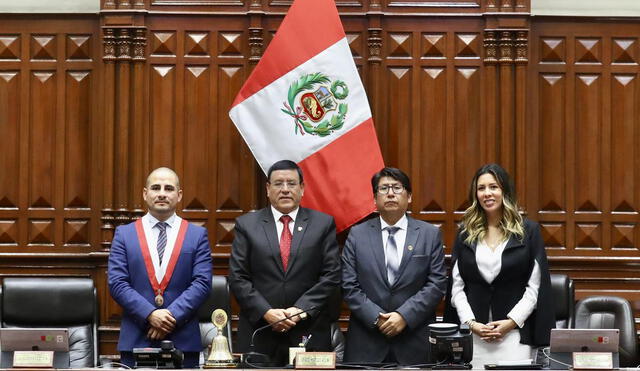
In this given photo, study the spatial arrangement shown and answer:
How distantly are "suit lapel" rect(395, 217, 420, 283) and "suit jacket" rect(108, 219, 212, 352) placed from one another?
1.09 meters

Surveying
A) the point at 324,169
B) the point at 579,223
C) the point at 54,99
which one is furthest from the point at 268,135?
the point at 579,223

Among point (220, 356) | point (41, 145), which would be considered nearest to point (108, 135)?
point (41, 145)

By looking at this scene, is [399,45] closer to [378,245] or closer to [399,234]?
[399,234]

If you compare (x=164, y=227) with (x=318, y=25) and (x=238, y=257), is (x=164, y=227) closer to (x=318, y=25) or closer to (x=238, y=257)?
(x=238, y=257)

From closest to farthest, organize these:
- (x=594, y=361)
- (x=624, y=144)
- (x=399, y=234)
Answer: (x=594, y=361), (x=399, y=234), (x=624, y=144)

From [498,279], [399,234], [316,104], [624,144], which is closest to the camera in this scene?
[498,279]

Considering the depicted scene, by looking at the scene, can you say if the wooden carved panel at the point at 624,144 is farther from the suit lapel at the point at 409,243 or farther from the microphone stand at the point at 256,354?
the microphone stand at the point at 256,354

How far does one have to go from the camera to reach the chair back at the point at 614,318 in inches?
240

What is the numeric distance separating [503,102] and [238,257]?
239 centimetres

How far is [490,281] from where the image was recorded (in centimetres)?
565

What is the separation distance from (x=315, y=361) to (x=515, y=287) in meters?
1.44

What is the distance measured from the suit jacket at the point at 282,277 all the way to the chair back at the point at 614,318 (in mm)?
1562

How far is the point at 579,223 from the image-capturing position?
7.22 m

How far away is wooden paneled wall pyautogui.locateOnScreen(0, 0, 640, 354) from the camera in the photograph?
7105 millimetres
